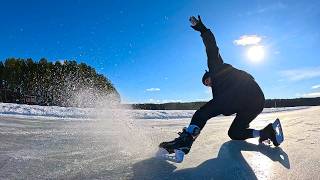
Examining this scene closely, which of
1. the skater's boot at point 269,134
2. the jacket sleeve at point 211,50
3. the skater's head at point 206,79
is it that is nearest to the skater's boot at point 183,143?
the skater's head at point 206,79

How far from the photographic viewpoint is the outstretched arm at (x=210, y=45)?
571 centimetres

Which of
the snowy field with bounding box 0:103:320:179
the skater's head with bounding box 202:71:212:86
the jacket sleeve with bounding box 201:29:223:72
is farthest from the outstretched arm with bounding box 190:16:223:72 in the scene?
the snowy field with bounding box 0:103:320:179

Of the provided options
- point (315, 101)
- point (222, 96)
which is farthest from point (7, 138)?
point (315, 101)

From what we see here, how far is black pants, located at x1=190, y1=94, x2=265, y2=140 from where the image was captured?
521 cm

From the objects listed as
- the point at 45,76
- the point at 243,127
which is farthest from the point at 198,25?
the point at 45,76

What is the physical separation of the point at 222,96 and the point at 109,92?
28.0 metres

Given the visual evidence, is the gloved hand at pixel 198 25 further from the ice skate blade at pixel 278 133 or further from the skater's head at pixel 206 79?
the ice skate blade at pixel 278 133

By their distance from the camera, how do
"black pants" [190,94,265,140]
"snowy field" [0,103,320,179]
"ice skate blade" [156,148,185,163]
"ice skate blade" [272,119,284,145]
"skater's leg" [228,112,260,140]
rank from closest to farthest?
1. "snowy field" [0,103,320,179]
2. "ice skate blade" [156,148,185,163]
3. "black pants" [190,94,265,140]
4. "ice skate blade" [272,119,284,145]
5. "skater's leg" [228,112,260,140]

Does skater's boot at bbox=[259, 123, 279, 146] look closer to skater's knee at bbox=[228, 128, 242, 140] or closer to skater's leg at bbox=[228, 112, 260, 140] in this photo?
skater's leg at bbox=[228, 112, 260, 140]

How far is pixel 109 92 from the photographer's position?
108 feet

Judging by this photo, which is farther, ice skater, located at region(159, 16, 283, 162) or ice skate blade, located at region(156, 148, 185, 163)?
ice skater, located at region(159, 16, 283, 162)

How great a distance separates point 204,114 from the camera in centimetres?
521

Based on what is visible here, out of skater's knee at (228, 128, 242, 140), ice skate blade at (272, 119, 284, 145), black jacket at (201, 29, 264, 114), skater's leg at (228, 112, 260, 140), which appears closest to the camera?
black jacket at (201, 29, 264, 114)

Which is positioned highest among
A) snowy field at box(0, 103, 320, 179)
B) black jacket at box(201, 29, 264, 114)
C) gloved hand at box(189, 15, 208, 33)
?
gloved hand at box(189, 15, 208, 33)
